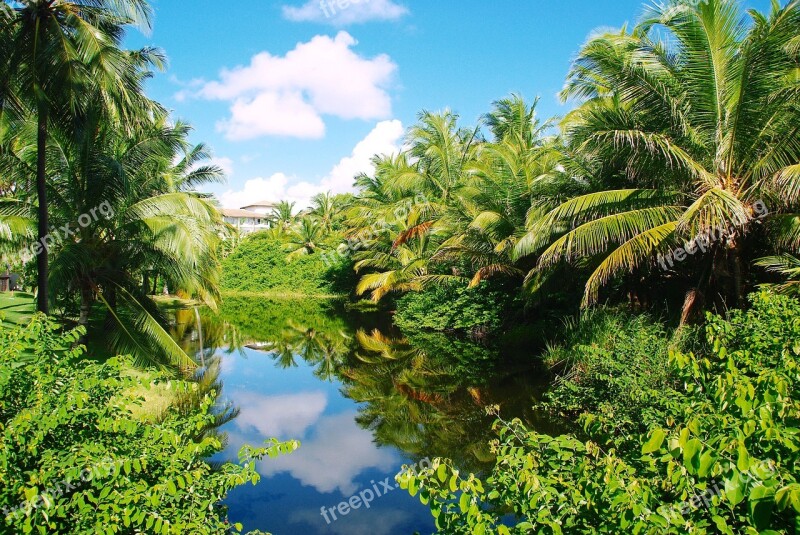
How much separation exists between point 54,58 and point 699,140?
9993 mm

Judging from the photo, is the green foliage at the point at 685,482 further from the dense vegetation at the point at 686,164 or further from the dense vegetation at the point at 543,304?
the dense vegetation at the point at 686,164

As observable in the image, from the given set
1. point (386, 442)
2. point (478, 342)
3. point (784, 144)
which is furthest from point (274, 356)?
point (784, 144)

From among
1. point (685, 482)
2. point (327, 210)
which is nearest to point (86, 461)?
point (685, 482)

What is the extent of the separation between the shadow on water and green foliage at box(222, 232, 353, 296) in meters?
14.3

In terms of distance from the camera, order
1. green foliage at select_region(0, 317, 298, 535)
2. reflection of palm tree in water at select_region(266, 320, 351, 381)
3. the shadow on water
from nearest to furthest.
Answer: green foliage at select_region(0, 317, 298, 535) → the shadow on water → reflection of palm tree in water at select_region(266, 320, 351, 381)

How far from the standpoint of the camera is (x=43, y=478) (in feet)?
7.15

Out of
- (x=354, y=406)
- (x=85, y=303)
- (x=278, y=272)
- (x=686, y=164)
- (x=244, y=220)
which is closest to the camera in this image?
(x=686, y=164)

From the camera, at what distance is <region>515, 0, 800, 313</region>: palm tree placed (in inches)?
268

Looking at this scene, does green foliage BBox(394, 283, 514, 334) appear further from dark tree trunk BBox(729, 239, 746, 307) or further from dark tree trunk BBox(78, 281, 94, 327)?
dark tree trunk BBox(78, 281, 94, 327)

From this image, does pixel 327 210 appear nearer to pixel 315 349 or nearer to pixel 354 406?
pixel 315 349

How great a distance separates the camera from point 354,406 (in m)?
10.3

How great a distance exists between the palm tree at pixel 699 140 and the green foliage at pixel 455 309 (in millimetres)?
7153

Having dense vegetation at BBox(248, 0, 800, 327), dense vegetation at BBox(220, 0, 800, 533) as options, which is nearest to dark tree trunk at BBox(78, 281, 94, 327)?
dense vegetation at BBox(220, 0, 800, 533)

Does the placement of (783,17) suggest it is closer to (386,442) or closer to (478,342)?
(386,442)
